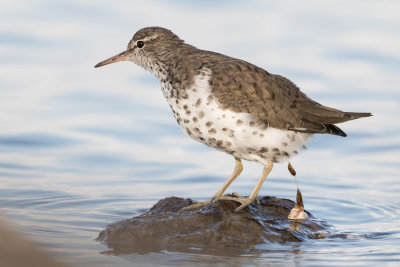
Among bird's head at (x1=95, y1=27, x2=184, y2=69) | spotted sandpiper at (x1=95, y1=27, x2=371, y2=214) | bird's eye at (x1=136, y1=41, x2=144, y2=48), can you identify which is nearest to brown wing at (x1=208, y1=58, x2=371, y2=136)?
spotted sandpiper at (x1=95, y1=27, x2=371, y2=214)

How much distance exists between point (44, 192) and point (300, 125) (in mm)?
3981

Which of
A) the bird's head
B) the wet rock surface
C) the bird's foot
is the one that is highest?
the bird's head

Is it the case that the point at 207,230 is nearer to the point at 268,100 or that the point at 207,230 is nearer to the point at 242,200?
the point at 242,200

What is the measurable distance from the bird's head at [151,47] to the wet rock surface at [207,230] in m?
1.95

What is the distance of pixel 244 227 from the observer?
949 centimetres

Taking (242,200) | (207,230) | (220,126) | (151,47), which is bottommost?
(207,230)

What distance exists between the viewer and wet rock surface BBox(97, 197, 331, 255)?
914 centimetres

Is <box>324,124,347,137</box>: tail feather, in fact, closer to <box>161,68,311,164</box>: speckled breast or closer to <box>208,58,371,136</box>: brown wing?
<box>208,58,371,136</box>: brown wing

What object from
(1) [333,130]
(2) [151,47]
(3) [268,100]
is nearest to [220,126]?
(3) [268,100]

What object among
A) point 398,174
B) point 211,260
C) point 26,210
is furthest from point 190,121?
point 398,174

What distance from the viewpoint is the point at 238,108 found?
9.87 meters

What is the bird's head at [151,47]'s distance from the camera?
10.8 metres

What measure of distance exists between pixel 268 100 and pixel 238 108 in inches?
20.1

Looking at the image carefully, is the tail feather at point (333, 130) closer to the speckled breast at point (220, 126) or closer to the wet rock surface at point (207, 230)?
the speckled breast at point (220, 126)
